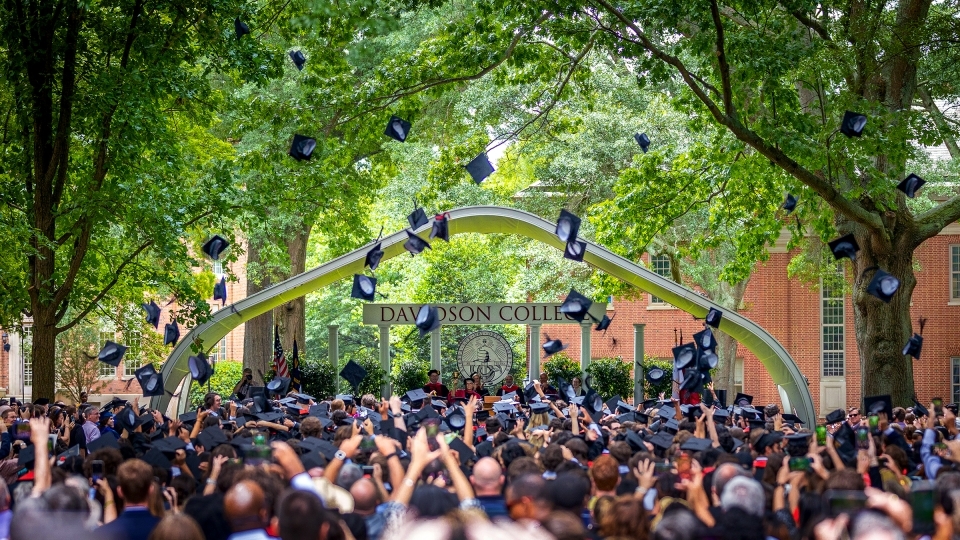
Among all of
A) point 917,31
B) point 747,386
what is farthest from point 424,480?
point 747,386

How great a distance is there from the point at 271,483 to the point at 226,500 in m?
0.46

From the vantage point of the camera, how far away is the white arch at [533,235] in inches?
616

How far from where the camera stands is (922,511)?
14.8ft

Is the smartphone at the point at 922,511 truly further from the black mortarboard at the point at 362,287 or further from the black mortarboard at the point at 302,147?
the black mortarboard at the point at 302,147

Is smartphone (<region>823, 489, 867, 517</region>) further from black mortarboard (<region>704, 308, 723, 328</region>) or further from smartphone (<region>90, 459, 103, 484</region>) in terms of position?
black mortarboard (<region>704, 308, 723, 328</region>)

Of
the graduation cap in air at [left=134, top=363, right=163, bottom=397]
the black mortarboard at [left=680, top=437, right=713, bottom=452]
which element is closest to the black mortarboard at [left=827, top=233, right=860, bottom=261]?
the black mortarboard at [left=680, top=437, right=713, bottom=452]

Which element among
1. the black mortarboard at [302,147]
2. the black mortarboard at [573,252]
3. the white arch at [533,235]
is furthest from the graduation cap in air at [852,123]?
the black mortarboard at [302,147]

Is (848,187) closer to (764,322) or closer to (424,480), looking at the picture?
(424,480)

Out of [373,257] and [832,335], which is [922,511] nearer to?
[373,257]

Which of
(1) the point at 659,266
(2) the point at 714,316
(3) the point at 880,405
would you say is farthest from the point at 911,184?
(1) the point at 659,266

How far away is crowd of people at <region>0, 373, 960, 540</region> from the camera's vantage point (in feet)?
13.6

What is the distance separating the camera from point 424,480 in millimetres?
6035

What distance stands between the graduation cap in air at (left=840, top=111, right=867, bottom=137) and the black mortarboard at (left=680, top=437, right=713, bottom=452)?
6.19m

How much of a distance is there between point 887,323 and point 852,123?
3567 mm
